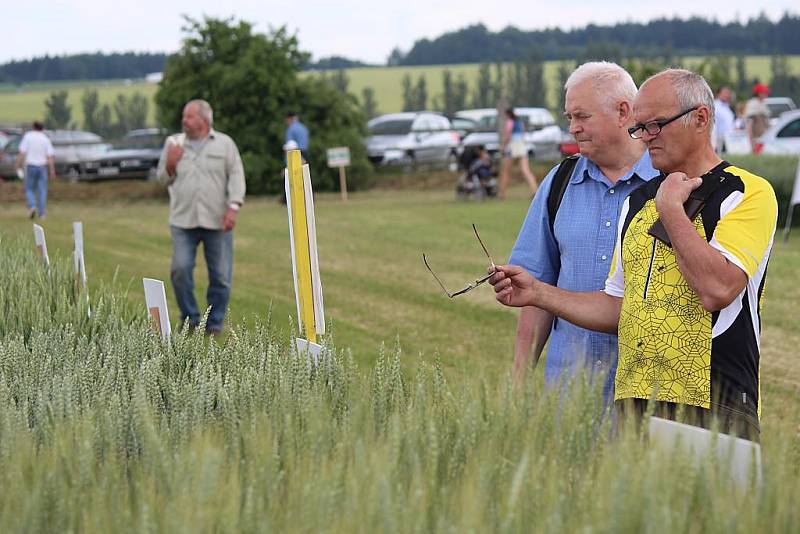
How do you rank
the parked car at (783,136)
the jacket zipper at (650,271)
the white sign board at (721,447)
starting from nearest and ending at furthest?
the white sign board at (721,447), the jacket zipper at (650,271), the parked car at (783,136)

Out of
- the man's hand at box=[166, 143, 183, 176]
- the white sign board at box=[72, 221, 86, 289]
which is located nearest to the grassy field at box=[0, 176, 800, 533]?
the white sign board at box=[72, 221, 86, 289]

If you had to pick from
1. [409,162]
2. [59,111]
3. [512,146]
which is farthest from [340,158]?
[59,111]

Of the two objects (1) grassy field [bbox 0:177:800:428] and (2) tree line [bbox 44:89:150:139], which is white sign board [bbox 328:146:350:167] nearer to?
(1) grassy field [bbox 0:177:800:428]

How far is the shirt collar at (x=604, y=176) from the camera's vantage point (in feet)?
14.6

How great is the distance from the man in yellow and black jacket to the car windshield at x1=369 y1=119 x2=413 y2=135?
32794 mm

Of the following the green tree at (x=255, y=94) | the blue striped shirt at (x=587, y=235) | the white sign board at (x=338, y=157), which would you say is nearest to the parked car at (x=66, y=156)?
the green tree at (x=255, y=94)

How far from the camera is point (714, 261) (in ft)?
11.5

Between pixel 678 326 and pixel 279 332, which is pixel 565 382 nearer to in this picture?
pixel 678 326

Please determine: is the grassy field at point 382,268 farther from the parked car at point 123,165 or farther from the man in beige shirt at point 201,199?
the parked car at point 123,165

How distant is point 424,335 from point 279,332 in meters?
6.44

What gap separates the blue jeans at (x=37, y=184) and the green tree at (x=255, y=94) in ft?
24.9

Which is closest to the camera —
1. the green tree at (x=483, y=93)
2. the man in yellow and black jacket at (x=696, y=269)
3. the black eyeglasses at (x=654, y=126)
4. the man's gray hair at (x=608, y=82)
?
the man in yellow and black jacket at (x=696, y=269)

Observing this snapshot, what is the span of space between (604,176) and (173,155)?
6433 mm

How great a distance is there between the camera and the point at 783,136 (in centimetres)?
2475
